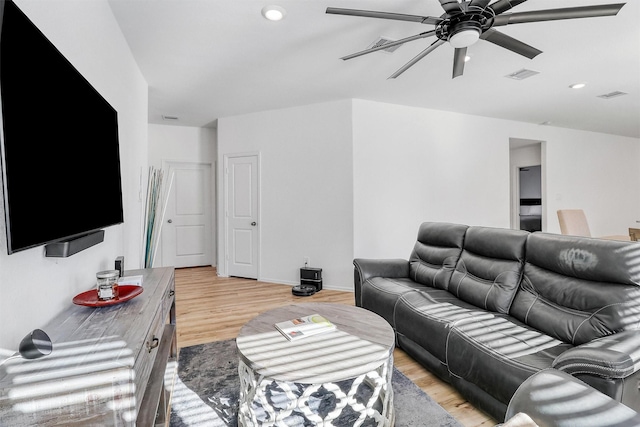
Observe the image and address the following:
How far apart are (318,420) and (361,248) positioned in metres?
3.10

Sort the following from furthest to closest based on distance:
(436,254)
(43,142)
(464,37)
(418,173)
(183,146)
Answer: (183,146), (418,173), (436,254), (464,37), (43,142)

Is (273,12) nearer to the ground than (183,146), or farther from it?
farther from it

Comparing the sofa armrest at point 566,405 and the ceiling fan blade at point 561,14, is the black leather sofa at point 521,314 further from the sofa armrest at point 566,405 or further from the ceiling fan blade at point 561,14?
the ceiling fan blade at point 561,14

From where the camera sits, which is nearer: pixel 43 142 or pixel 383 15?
pixel 43 142

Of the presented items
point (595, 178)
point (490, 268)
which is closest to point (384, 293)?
point (490, 268)

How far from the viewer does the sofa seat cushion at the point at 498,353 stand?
5.02 feet

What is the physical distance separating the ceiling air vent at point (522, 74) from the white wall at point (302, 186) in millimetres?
1982

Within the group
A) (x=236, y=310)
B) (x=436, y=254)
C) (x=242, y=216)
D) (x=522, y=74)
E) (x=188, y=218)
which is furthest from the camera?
(x=188, y=218)

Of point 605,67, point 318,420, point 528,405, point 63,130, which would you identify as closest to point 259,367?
point 318,420

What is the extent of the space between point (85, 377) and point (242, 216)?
4319 mm

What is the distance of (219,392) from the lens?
2.02 m

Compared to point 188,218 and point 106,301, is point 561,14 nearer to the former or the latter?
point 106,301

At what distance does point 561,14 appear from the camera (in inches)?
73.6

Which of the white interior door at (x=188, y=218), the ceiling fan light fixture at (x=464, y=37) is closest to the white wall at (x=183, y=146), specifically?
the white interior door at (x=188, y=218)
